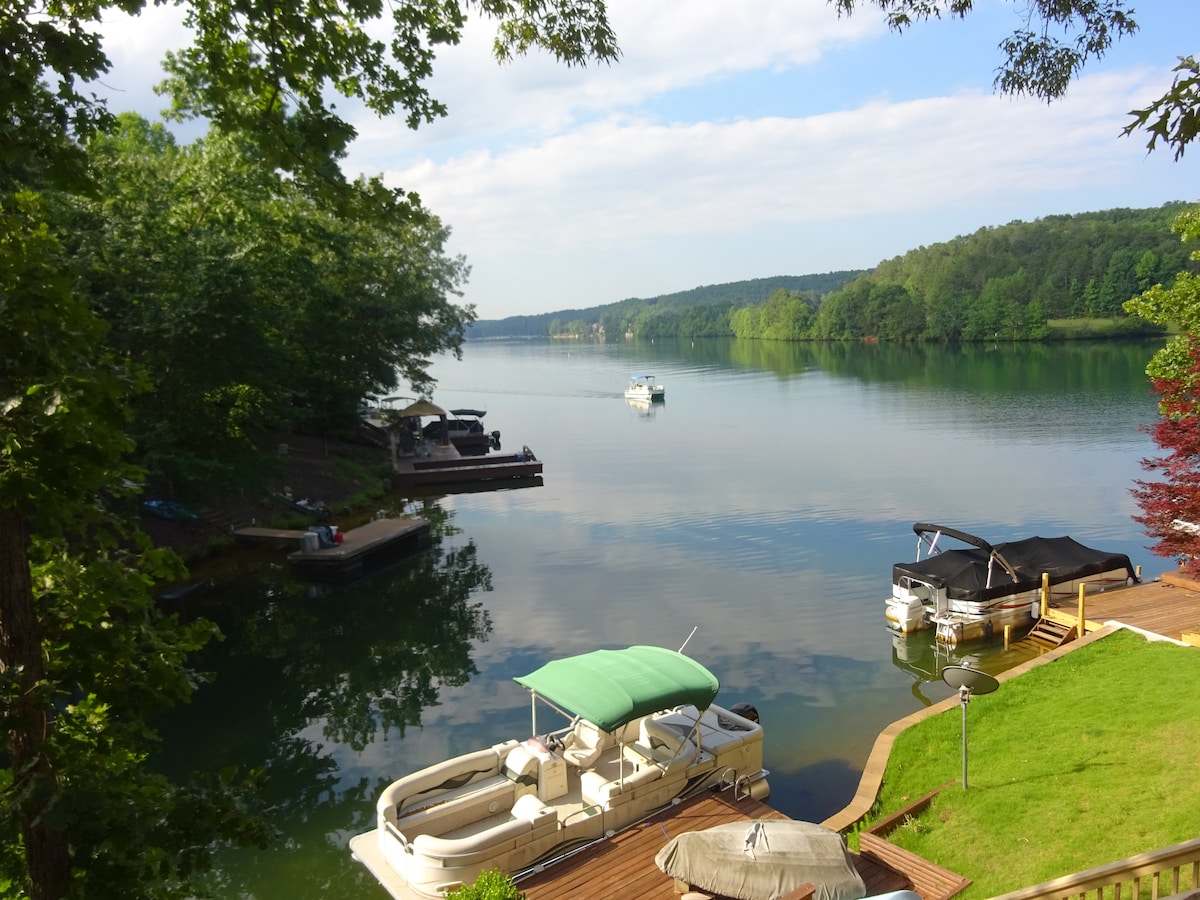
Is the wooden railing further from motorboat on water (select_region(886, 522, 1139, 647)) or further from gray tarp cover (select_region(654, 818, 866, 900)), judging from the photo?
motorboat on water (select_region(886, 522, 1139, 647))

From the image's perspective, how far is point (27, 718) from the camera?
3.80 meters

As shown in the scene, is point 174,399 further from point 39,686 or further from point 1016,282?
point 1016,282

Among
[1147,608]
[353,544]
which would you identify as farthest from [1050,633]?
[353,544]

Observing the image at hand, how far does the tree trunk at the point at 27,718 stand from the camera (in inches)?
149

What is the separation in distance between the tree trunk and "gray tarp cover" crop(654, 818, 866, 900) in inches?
281

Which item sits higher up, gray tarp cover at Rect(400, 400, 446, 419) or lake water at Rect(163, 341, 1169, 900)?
gray tarp cover at Rect(400, 400, 446, 419)

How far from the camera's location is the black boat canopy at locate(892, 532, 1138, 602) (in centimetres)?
2055

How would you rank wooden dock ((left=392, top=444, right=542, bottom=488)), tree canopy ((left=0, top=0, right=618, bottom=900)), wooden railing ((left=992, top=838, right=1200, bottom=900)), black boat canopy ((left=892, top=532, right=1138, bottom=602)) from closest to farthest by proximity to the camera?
tree canopy ((left=0, top=0, right=618, bottom=900))
wooden railing ((left=992, top=838, right=1200, bottom=900))
black boat canopy ((left=892, top=532, right=1138, bottom=602))
wooden dock ((left=392, top=444, right=542, bottom=488))

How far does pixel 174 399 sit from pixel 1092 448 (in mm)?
39493

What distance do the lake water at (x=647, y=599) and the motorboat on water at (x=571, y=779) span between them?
1409 mm

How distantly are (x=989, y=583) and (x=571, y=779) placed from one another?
12275mm

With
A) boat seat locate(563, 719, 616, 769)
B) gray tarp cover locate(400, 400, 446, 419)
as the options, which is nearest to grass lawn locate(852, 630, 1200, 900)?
boat seat locate(563, 719, 616, 769)

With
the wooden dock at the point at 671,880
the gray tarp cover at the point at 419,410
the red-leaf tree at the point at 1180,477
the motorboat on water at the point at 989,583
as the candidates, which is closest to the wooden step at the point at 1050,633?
the motorboat on water at the point at 989,583

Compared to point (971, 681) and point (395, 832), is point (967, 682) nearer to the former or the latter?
point (971, 681)
